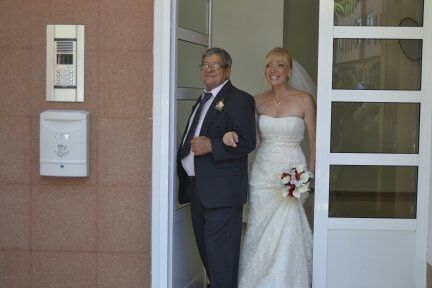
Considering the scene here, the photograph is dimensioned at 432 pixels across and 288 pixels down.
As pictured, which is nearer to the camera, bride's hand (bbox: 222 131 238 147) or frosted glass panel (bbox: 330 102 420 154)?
bride's hand (bbox: 222 131 238 147)

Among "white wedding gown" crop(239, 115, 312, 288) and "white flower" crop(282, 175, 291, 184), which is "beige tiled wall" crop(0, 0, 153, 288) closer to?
"white wedding gown" crop(239, 115, 312, 288)

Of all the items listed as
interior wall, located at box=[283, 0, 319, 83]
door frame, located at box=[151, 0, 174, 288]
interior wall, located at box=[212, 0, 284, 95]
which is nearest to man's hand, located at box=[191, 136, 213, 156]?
door frame, located at box=[151, 0, 174, 288]

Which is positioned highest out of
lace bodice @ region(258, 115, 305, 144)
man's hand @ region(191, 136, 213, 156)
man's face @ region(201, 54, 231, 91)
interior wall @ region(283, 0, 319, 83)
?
interior wall @ region(283, 0, 319, 83)

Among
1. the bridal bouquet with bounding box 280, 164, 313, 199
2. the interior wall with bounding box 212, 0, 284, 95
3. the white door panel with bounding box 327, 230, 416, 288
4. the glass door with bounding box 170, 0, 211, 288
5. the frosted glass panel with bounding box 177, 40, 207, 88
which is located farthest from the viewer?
the interior wall with bounding box 212, 0, 284, 95

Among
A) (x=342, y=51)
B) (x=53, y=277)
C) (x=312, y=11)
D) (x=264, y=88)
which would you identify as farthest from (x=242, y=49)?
(x=53, y=277)

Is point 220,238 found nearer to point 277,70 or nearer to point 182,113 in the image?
point 182,113

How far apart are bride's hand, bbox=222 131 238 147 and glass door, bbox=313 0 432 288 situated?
59 centimetres

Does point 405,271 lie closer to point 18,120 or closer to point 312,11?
point 18,120

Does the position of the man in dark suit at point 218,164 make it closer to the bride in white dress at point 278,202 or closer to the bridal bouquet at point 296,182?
the bride in white dress at point 278,202

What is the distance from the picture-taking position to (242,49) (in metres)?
8.38

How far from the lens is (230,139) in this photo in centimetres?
420

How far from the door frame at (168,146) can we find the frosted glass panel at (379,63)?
7 centimetres

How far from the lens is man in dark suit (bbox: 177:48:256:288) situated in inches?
168

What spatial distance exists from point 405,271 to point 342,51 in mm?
1548
